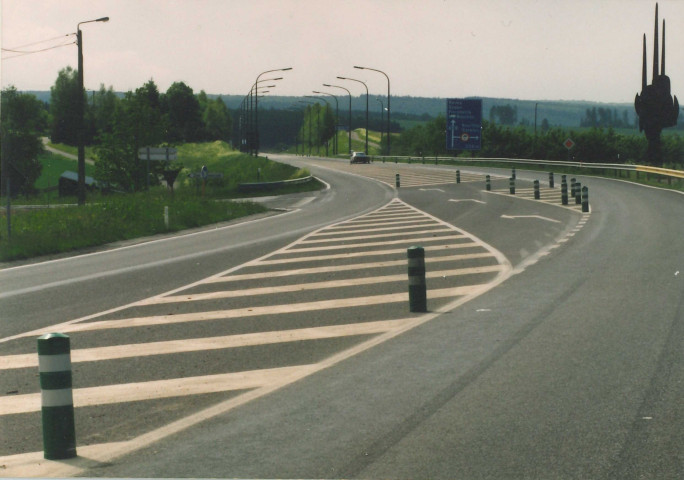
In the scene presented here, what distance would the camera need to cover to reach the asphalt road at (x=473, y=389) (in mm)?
5754

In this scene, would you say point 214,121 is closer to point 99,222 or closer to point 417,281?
point 99,222

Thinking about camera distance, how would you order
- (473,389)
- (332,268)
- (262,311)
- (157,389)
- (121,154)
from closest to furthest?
1. (473,389)
2. (157,389)
3. (262,311)
4. (332,268)
5. (121,154)

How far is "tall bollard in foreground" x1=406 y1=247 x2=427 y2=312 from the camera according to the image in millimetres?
12086

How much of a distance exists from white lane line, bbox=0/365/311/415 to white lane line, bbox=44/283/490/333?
309cm

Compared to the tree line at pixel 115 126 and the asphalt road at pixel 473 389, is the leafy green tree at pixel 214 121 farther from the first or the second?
the asphalt road at pixel 473 389

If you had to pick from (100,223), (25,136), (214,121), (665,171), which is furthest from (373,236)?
(214,121)

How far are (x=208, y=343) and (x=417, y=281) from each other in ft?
10.2

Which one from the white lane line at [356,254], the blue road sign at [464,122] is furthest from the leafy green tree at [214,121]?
the white lane line at [356,254]

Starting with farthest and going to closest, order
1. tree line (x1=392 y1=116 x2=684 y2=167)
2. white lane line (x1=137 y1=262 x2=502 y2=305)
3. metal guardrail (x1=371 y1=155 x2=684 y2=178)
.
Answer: tree line (x1=392 y1=116 x2=684 y2=167) < metal guardrail (x1=371 y1=155 x2=684 y2=178) < white lane line (x1=137 y1=262 x2=502 y2=305)

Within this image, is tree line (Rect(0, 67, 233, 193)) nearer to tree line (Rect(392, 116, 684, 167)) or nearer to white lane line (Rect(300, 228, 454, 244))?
white lane line (Rect(300, 228, 454, 244))

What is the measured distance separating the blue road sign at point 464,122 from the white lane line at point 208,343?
177 ft

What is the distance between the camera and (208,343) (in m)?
10.2

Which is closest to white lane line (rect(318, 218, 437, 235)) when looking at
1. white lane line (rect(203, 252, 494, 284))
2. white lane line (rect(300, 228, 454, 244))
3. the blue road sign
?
white lane line (rect(300, 228, 454, 244))

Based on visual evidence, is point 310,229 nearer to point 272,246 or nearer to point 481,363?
point 272,246
